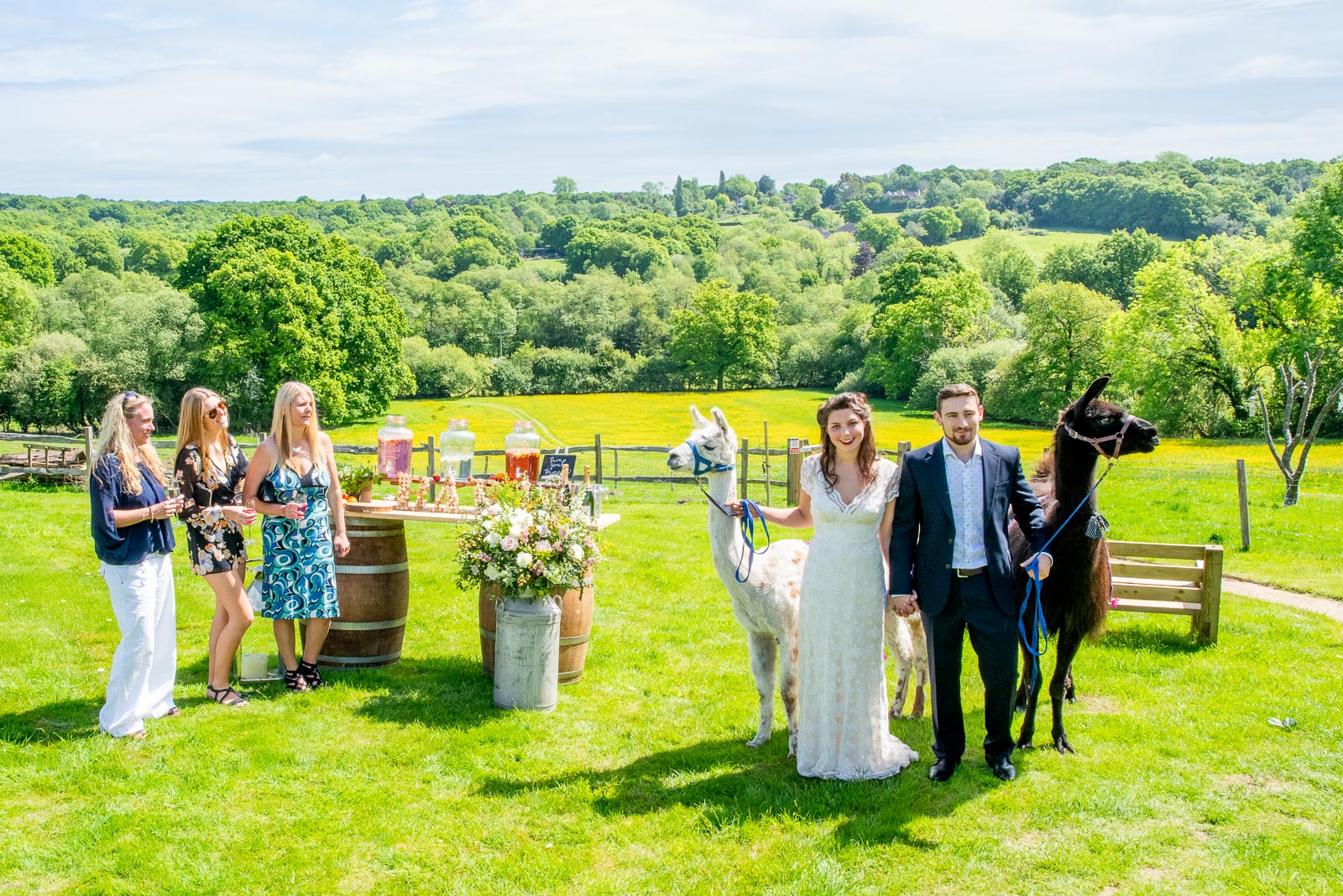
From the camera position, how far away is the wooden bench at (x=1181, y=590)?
900cm

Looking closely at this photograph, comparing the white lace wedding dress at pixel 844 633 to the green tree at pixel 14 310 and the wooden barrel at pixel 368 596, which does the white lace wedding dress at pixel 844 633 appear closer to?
the wooden barrel at pixel 368 596

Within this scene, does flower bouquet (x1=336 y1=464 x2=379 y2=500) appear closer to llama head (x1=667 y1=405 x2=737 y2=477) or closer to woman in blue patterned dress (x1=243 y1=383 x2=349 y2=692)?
woman in blue patterned dress (x1=243 y1=383 x2=349 y2=692)

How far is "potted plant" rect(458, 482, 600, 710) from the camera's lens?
6.95 m

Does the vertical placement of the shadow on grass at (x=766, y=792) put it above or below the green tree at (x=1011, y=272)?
below

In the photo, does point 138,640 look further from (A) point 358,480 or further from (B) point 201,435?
(A) point 358,480

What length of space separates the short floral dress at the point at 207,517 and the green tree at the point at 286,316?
34.5m

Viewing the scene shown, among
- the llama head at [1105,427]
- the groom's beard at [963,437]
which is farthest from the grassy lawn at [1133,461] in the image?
the groom's beard at [963,437]

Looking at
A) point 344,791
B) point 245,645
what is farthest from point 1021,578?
point 245,645

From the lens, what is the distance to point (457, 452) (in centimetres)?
797

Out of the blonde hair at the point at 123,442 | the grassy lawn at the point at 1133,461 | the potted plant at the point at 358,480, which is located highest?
the blonde hair at the point at 123,442

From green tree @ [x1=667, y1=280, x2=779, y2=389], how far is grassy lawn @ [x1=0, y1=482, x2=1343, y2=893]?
57745 millimetres

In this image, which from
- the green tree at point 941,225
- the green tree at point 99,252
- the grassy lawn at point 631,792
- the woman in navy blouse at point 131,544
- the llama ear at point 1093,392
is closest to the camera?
the grassy lawn at point 631,792

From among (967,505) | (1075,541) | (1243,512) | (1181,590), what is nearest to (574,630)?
(967,505)

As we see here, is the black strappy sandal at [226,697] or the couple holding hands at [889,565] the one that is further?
the black strappy sandal at [226,697]
